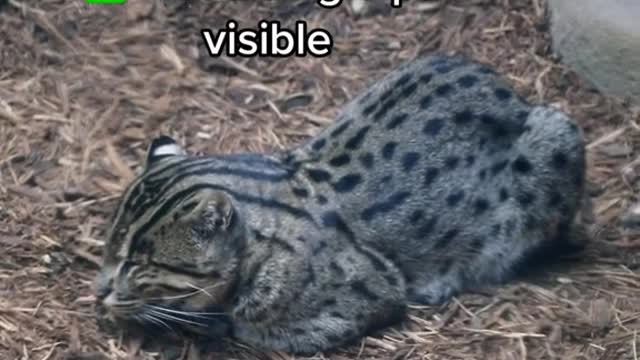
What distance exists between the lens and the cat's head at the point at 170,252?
20.3 feet

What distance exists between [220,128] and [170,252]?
178 cm

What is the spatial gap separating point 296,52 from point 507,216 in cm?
205

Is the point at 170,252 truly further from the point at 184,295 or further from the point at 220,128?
the point at 220,128

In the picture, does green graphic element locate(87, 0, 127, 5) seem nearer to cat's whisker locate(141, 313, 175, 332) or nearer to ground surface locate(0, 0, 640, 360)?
ground surface locate(0, 0, 640, 360)

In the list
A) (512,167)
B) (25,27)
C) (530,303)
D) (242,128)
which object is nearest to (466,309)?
(530,303)

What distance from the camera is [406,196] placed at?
6613 millimetres

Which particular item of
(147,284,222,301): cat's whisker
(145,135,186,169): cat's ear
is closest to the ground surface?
(147,284,222,301): cat's whisker

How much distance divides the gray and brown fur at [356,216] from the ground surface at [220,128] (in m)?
0.17

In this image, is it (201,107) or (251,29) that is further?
(251,29)

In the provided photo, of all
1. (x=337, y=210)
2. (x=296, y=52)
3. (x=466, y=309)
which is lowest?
(x=466, y=309)

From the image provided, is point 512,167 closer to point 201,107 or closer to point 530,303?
point 530,303

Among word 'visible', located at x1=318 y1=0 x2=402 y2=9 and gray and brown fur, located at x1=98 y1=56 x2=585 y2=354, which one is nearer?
gray and brown fur, located at x1=98 y1=56 x2=585 y2=354

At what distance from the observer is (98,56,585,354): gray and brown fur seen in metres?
6.26

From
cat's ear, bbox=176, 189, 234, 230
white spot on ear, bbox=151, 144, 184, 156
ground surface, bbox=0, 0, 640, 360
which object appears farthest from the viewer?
white spot on ear, bbox=151, 144, 184, 156
